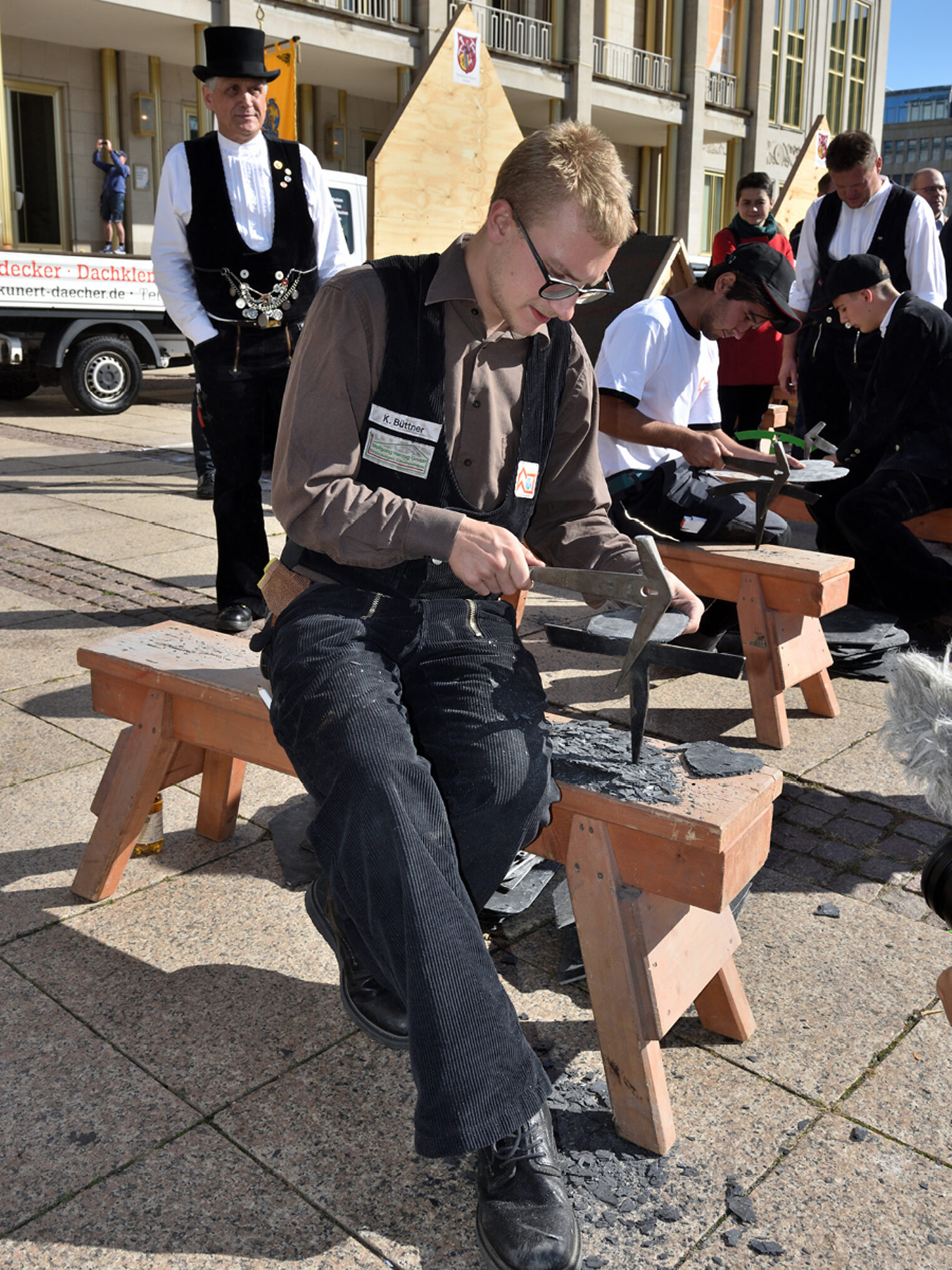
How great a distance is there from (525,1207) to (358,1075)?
528 millimetres

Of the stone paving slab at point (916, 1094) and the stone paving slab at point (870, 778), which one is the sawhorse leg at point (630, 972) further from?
the stone paving slab at point (870, 778)

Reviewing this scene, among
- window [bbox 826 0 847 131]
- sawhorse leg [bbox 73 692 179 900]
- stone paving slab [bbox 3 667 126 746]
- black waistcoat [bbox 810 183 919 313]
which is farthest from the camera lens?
window [bbox 826 0 847 131]

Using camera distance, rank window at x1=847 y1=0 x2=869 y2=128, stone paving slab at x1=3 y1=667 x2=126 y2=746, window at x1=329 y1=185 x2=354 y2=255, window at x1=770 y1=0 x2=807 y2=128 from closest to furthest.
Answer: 1. stone paving slab at x1=3 y1=667 x2=126 y2=746
2. window at x1=329 y1=185 x2=354 y2=255
3. window at x1=770 y1=0 x2=807 y2=128
4. window at x1=847 y1=0 x2=869 y2=128

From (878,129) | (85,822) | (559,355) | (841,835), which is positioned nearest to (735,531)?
(841,835)

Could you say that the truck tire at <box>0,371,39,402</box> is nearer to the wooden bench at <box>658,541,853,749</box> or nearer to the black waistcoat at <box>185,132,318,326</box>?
the black waistcoat at <box>185,132,318,326</box>

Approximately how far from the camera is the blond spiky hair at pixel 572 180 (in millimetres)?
2180

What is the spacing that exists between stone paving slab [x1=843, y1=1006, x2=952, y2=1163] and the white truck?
9.94 metres

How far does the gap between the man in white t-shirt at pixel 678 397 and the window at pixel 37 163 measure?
52.1 ft

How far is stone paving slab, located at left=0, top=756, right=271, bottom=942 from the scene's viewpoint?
2760 millimetres

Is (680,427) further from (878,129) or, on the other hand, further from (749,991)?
(878,129)

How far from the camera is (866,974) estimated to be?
2.57 metres

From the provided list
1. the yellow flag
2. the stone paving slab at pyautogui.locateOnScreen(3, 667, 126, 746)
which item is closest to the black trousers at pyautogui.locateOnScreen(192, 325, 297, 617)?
the stone paving slab at pyautogui.locateOnScreen(3, 667, 126, 746)

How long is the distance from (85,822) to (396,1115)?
1471 millimetres

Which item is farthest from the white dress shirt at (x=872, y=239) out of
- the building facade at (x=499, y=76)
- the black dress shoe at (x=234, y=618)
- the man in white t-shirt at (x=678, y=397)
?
the building facade at (x=499, y=76)
